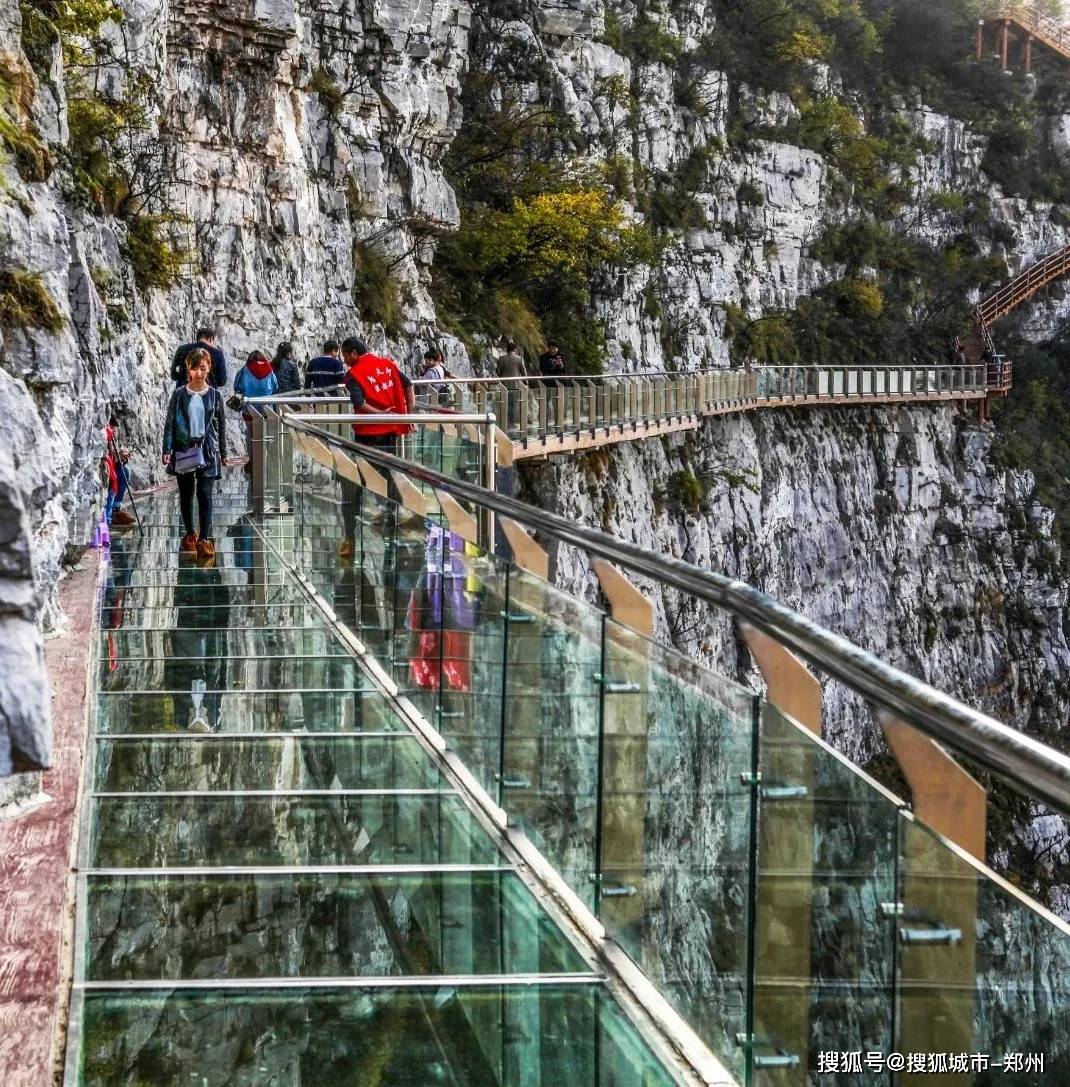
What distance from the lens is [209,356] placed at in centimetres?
1205

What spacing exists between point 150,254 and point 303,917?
69.1 ft

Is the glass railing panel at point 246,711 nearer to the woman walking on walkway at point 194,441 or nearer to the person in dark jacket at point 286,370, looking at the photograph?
the woman walking on walkway at point 194,441

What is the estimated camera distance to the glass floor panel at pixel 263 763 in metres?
6.05

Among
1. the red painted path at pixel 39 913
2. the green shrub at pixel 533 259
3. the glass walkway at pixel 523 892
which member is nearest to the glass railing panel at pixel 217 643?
the glass walkway at pixel 523 892

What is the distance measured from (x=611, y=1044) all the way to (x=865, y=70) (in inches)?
2455

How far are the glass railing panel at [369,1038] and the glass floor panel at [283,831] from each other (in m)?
1.01

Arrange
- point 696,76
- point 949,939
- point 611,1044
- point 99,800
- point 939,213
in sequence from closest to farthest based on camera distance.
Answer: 1. point 949,939
2. point 611,1044
3. point 99,800
4. point 696,76
5. point 939,213

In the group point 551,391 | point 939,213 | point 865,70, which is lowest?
point 551,391

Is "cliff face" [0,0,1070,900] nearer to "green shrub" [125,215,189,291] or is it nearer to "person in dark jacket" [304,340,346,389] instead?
"green shrub" [125,215,189,291]

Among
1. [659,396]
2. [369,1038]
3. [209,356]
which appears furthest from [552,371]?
[369,1038]

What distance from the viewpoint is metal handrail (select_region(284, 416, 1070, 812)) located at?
213 centimetres

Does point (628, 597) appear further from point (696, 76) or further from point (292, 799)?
point (696, 76)

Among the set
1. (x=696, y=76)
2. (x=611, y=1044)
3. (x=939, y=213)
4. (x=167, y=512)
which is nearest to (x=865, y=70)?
(x=939, y=213)

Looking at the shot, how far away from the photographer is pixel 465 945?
4.57 metres
